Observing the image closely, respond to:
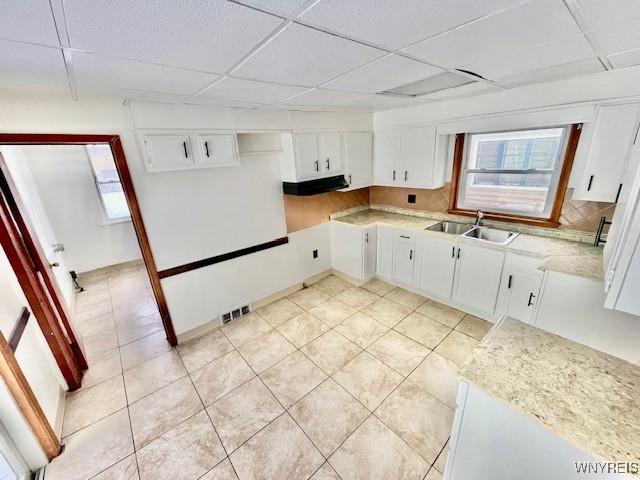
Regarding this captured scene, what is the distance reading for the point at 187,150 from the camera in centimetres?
245

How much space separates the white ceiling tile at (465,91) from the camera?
2291 mm

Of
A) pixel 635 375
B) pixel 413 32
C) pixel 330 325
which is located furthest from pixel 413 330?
pixel 413 32

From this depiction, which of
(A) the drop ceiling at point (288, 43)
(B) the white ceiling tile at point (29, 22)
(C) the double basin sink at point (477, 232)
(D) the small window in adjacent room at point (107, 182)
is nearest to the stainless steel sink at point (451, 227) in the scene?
(C) the double basin sink at point (477, 232)

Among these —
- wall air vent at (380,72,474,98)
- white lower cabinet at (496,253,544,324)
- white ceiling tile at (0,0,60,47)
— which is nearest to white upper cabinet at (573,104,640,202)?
white lower cabinet at (496,253,544,324)

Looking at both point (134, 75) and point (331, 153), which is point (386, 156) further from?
point (134, 75)

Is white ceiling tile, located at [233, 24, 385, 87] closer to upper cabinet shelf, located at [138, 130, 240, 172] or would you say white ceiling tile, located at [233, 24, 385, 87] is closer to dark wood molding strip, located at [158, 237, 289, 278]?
upper cabinet shelf, located at [138, 130, 240, 172]

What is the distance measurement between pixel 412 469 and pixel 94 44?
2777 millimetres

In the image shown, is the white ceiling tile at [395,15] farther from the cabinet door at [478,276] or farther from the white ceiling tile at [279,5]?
the cabinet door at [478,276]

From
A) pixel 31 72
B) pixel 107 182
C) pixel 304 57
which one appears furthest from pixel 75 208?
pixel 304 57

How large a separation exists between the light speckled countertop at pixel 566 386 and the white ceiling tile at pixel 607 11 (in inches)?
57.1

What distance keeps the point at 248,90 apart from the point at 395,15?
1.31 meters

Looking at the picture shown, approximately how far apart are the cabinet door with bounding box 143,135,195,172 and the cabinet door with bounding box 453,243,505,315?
3009 millimetres

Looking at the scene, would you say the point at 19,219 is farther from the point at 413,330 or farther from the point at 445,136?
the point at 445,136

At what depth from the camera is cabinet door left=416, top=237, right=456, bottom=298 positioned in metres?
3.06
